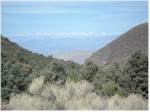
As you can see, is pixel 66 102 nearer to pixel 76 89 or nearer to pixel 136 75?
pixel 76 89

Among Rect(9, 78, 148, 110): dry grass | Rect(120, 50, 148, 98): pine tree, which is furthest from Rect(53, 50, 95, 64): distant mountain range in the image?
Rect(9, 78, 148, 110): dry grass

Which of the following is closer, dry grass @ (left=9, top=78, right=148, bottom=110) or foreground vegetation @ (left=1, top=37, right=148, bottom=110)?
dry grass @ (left=9, top=78, right=148, bottom=110)

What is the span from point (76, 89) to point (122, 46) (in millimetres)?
41058

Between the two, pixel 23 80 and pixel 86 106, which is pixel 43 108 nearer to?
pixel 86 106

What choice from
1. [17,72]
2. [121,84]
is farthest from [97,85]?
[17,72]

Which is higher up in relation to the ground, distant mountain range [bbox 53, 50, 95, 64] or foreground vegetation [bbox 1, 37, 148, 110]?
distant mountain range [bbox 53, 50, 95, 64]

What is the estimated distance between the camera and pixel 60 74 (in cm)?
1514

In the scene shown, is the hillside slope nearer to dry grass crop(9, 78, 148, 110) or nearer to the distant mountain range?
the distant mountain range

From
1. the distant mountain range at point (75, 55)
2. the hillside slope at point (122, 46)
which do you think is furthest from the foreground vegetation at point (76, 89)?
the hillside slope at point (122, 46)

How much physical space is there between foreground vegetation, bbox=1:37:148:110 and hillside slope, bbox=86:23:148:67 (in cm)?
2786

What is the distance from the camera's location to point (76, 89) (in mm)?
8562

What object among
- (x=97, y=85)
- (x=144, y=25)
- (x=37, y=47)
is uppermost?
(x=144, y=25)

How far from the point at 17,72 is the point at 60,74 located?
3.27 metres

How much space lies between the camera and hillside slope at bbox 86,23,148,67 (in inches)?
1773
